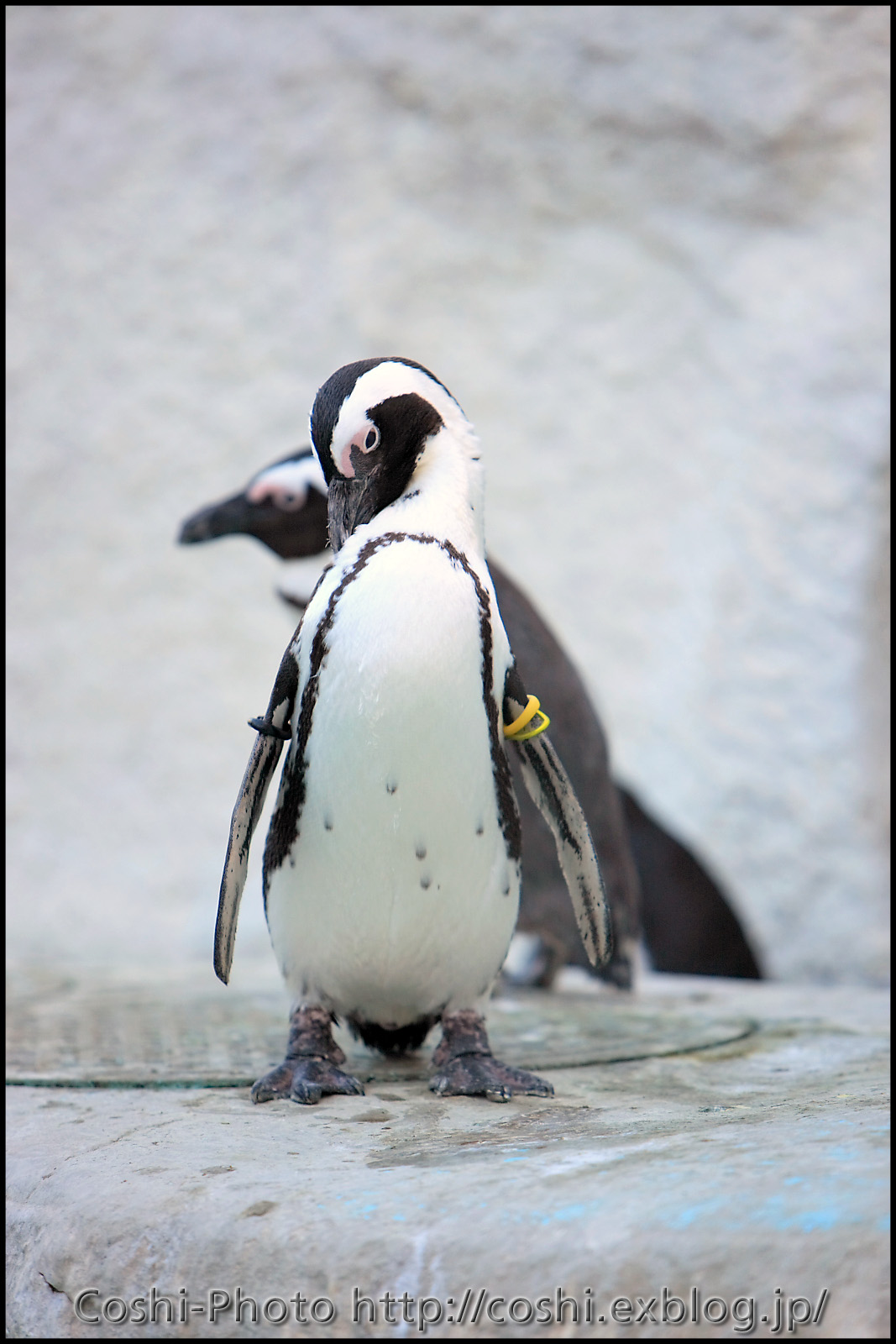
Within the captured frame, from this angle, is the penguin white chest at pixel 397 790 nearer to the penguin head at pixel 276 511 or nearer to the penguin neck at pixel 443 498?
the penguin neck at pixel 443 498

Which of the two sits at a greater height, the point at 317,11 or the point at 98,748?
the point at 317,11

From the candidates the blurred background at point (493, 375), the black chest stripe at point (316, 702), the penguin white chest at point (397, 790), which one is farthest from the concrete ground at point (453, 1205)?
the blurred background at point (493, 375)

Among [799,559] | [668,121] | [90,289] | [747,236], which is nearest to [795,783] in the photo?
Result: [799,559]

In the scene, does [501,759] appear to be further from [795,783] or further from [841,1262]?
[795,783]

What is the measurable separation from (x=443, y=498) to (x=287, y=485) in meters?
1.14

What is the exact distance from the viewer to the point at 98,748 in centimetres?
417

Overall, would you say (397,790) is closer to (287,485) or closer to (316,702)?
(316,702)

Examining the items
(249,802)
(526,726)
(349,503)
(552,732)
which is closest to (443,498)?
(349,503)

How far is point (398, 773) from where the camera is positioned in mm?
1154

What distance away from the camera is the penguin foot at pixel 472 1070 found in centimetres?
118

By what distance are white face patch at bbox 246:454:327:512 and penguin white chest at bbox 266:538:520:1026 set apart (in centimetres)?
113

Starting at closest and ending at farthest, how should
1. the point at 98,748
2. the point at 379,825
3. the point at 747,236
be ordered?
the point at 379,825 < the point at 747,236 < the point at 98,748

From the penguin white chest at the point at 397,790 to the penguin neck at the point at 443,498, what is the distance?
0.04 m

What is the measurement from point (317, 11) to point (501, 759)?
11.8 feet
